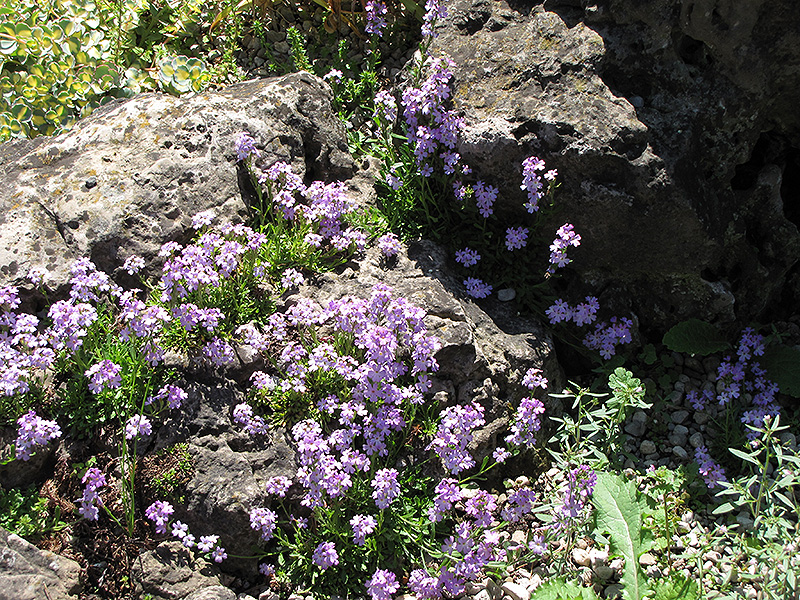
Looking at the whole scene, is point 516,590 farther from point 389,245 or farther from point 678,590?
point 389,245

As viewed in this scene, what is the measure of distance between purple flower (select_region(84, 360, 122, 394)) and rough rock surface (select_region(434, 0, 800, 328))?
2702 millimetres

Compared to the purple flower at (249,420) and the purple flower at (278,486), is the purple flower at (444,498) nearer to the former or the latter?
the purple flower at (278,486)

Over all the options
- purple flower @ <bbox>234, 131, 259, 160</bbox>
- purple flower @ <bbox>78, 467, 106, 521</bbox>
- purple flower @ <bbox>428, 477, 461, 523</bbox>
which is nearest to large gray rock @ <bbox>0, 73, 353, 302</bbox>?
purple flower @ <bbox>234, 131, 259, 160</bbox>

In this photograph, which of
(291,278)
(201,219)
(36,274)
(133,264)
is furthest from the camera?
(291,278)

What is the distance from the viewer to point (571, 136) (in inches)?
179

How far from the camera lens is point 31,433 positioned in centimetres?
392

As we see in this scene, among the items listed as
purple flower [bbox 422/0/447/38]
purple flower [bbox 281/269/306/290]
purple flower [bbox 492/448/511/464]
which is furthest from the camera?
purple flower [bbox 422/0/447/38]

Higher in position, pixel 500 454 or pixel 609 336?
pixel 609 336

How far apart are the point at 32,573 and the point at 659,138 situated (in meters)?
4.49

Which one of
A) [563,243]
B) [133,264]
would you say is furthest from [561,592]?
[133,264]

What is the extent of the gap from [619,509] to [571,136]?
234 cm

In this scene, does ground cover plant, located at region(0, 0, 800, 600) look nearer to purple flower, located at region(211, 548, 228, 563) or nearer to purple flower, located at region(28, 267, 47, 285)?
purple flower, located at region(211, 548, 228, 563)

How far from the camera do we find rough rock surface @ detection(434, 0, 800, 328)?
14.7 ft

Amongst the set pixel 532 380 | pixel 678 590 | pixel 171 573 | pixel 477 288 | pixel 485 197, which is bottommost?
pixel 678 590
